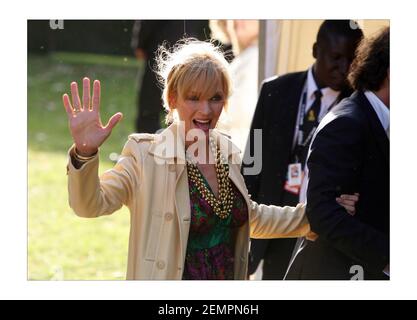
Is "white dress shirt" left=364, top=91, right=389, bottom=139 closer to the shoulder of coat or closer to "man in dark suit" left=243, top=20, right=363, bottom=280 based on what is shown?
the shoulder of coat

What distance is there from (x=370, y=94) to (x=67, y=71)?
605 inches

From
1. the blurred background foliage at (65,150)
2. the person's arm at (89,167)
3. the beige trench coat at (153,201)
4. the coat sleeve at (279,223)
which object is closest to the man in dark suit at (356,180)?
the coat sleeve at (279,223)

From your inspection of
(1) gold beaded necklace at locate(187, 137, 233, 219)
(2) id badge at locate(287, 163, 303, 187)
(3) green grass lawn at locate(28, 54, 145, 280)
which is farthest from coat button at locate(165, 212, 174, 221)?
(3) green grass lawn at locate(28, 54, 145, 280)

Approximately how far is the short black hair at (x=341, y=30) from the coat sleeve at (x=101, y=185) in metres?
1.81

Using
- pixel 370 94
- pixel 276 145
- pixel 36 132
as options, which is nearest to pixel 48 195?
pixel 36 132

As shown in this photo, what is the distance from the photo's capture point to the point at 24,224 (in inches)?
158

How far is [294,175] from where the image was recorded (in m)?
5.00

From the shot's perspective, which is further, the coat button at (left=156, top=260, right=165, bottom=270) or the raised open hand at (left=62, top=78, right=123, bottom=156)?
the coat button at (left=156, top=260, right=165, bottom=270)

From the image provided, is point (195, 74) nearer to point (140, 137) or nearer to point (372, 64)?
point (140, 137)

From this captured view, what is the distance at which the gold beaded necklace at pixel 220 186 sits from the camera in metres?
3.58

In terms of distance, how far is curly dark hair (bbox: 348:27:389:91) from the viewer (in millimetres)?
3838

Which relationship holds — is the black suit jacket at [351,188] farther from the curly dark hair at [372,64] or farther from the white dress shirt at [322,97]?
the white dress shirt at [322,97]
